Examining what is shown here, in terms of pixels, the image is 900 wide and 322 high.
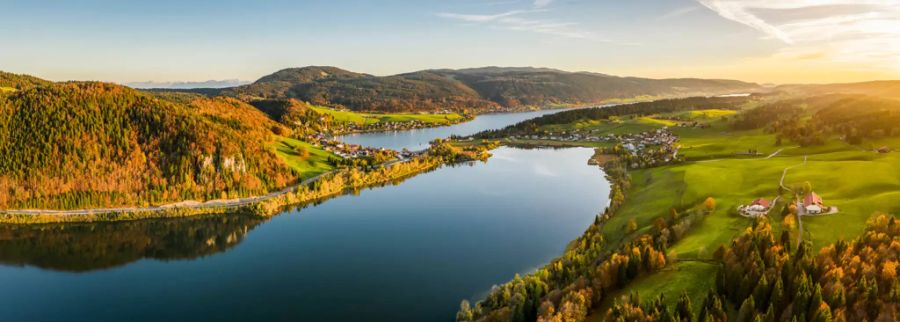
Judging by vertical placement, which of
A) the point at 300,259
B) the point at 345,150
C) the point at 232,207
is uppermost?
the point at 345,150

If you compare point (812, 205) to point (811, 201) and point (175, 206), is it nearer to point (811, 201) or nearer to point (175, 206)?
Answer: point (811, 201)

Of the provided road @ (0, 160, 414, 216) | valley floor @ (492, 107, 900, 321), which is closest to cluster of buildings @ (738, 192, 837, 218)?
valley floor @ (492, 107, 900, 321)

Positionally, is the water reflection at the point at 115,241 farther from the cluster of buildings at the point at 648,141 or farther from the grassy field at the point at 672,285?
the cluster of buildings at the point at 648,141

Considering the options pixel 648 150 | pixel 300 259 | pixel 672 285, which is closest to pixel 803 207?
pixel 672 285

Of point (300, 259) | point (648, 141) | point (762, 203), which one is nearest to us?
point (762, 203)

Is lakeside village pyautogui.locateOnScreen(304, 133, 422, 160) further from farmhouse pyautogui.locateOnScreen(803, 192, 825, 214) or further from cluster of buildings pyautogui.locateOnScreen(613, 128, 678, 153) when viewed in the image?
farmhouse pyautogui.locateOnScreen(803, 192, 825, 214)

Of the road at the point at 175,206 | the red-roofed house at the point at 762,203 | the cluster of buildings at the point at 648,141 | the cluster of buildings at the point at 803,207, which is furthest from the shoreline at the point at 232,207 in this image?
the cluster of buildings at the point at 648,141
